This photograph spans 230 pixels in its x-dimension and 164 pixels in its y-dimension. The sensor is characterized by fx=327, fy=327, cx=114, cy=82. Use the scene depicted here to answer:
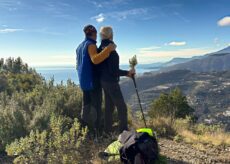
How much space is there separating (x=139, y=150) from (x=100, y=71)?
199cm

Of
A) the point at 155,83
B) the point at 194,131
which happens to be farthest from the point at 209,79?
the point at 194,131

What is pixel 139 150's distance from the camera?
13.9ft

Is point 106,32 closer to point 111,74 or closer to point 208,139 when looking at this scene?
point 111,74

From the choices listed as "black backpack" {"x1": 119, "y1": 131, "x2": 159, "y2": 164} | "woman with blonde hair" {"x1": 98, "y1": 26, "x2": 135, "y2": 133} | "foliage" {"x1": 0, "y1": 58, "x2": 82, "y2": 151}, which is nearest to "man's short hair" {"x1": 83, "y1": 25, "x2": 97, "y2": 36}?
"woman with blonde hair" {"x1": 98, "y1": 26, "x2": 135, "y2": 133}

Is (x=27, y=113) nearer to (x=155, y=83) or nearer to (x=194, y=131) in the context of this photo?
(x=194, y=131)

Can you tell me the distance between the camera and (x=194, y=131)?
7785mm

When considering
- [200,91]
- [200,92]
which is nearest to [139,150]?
[200,92]

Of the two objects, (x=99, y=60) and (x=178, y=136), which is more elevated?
(x=99, y=60)

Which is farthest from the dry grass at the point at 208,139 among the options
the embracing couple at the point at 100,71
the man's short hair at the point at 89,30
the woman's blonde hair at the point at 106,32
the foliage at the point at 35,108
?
the man's short hair at the point at 89,30

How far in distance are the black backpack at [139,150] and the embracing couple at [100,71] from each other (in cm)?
137

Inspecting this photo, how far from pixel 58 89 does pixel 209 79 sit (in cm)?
15865

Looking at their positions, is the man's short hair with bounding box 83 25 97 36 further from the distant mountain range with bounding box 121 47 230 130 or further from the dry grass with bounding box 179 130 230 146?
the distant mountain range with bounding box 121 47 230 130

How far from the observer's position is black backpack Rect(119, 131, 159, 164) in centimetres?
423

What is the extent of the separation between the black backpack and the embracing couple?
1372 mm
